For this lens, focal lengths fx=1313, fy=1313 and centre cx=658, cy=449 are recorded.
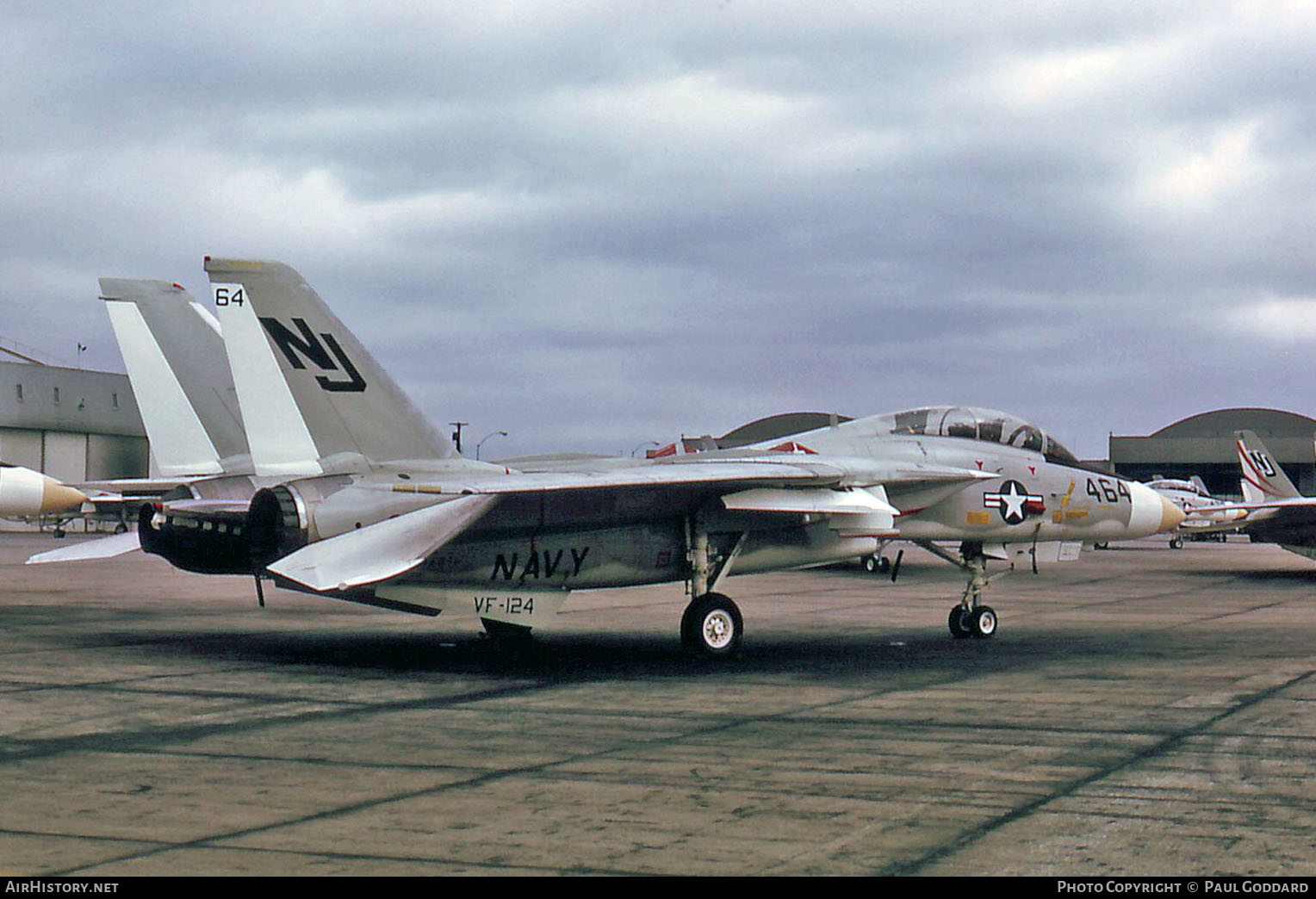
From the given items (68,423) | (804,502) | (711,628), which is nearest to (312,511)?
(711,628)

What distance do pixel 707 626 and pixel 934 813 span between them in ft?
22.8

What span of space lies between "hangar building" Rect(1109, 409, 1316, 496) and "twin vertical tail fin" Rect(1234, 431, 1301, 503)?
52.6 metres

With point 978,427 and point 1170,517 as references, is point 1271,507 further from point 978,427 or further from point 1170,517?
point 978,427

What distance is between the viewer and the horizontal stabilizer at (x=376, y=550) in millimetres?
11086

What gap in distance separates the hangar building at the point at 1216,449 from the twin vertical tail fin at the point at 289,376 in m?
80.1

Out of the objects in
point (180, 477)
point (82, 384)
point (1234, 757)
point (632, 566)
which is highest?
point (82, 384)

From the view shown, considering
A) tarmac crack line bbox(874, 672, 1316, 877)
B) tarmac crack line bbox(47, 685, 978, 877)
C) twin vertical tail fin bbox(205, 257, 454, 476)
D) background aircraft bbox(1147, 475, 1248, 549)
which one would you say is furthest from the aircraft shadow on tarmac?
background aircraft bbox(1147, 475, 1248, 549)

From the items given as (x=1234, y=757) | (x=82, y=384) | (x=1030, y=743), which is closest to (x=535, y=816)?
(x=1030, y=743)

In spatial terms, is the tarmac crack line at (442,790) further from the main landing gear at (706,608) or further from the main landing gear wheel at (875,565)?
the main landing gear wheel at (875,565)

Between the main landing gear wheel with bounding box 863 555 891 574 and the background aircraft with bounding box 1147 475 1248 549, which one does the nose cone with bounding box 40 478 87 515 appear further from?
the background aircraft with bounding box 1147 475 1248 549

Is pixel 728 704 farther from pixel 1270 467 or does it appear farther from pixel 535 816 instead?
pixel 1270 467

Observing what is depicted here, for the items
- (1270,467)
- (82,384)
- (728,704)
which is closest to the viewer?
(728,704)

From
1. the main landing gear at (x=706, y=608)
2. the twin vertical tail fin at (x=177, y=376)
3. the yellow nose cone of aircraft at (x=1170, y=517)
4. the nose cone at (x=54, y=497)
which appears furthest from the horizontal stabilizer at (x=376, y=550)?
the yellow nose cone of aircraft at (x=1170, y=517)
